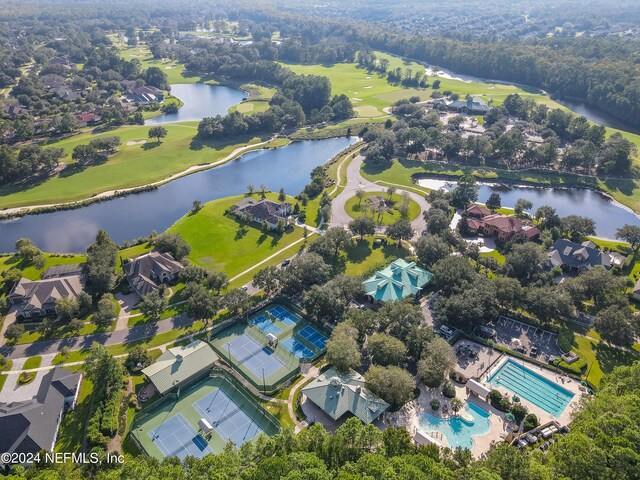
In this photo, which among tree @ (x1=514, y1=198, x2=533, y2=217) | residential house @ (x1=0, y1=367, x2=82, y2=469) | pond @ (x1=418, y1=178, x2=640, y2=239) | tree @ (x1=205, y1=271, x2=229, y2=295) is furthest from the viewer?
pond @ (x1=418, y1=178, x2=640, y2=239)

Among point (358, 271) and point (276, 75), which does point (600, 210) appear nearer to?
point (358, 271)

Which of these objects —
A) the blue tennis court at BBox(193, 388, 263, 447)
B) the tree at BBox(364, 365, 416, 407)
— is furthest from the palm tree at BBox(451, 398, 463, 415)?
the blue tennis court at BBox(193, 388, 263, 447)

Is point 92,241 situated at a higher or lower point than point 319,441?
lower

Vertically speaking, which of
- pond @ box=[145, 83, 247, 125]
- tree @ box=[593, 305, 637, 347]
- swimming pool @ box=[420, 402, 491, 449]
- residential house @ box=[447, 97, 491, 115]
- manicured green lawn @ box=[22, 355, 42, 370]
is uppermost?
tree @ box=[593, 305, 637, 347]

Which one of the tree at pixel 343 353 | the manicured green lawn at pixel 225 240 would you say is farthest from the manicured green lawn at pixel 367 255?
the tree at pixel 343 353

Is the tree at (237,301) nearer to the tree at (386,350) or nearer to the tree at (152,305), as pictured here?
the tree at (152,305)

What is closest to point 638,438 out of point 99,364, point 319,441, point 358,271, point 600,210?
point 319,441

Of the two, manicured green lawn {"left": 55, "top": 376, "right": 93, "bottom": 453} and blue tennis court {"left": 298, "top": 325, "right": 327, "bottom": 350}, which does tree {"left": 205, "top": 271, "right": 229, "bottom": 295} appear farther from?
manicured green lawn {"left": 55, "top": 376, "right": 93, "bottom": 453}
